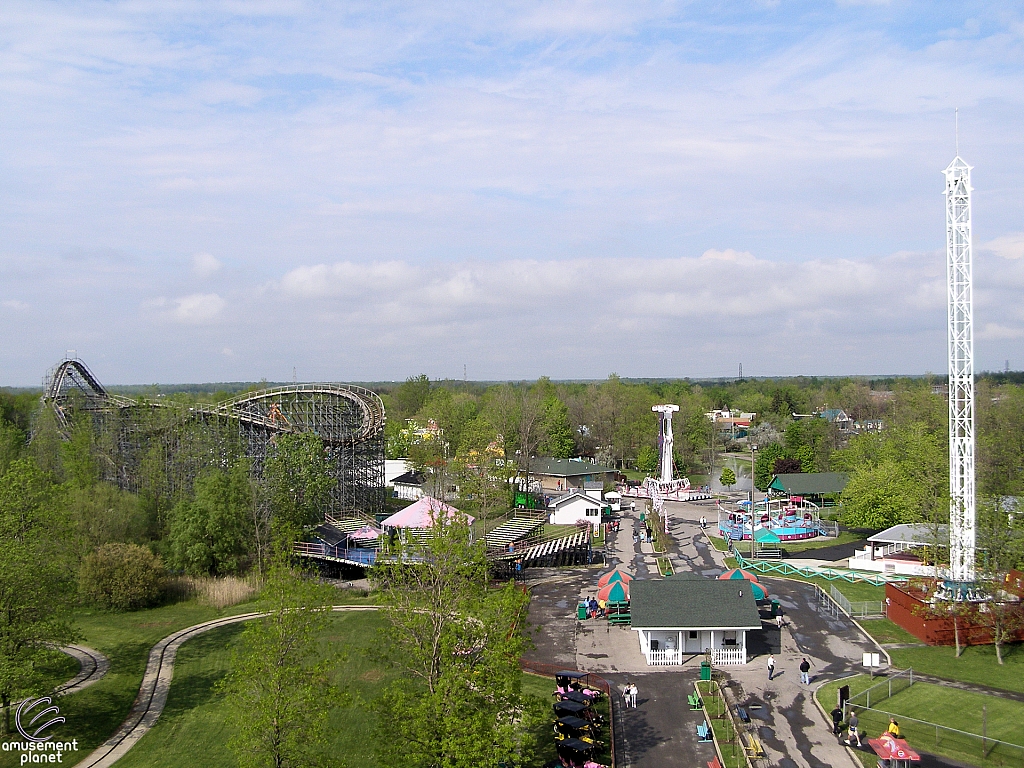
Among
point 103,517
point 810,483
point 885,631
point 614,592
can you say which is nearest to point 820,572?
point 885,631

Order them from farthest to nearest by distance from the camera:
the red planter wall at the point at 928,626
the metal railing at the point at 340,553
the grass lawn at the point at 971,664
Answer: the metal railing at the point at 340,553
the red planter wall at the point at 928,626
the grass lawn at the point at 971,664

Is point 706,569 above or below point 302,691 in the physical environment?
below

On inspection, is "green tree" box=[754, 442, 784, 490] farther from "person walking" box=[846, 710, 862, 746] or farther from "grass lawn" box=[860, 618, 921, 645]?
"person walking" box=[846, 710, 862, 746]

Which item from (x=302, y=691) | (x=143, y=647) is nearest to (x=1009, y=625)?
(x=302, y=691)

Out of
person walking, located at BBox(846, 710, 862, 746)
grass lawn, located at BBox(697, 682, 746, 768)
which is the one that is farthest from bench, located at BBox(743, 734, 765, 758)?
person walking, located at BBox(846, 710, 862, 746)

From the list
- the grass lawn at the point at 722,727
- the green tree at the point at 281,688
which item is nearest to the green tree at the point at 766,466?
the grass lawn at the point at 722,727

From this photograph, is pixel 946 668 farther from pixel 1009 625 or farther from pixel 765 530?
pixel 765 530

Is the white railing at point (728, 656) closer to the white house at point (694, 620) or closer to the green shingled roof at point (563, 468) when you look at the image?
the white house at point (694, 620)

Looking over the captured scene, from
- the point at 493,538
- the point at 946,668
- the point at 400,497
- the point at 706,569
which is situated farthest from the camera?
the point at 400,497
